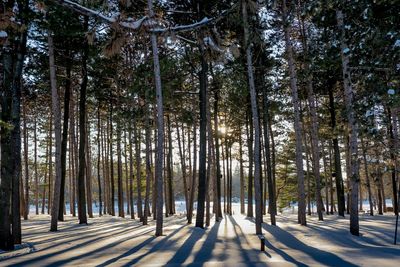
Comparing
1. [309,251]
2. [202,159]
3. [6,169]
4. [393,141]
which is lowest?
[309,251]

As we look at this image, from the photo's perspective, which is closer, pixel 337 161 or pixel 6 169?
pixel 6 169

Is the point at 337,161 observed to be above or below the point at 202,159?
below

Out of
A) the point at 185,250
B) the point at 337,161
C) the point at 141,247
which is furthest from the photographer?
the point at 337,161

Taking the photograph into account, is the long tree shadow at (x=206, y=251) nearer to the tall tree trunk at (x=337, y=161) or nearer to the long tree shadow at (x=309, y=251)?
the long tree shadow at (x=309, y=251)

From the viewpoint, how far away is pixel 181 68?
17609 mm

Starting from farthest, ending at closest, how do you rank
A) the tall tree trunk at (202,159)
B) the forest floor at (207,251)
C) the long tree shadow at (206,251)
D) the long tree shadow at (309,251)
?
the tall tree trunk at (202,159), the long tree shadow at (206,251), the forest floor at (207,251), the long tree shadow at (309,251)

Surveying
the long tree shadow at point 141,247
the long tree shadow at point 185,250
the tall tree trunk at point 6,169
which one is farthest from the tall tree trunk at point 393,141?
the tall tree trunk at point 6,169

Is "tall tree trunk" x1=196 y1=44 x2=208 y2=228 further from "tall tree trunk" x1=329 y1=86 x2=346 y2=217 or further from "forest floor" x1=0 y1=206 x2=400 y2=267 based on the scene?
"tall tree trunk" x1=329 y1=86 x2=346 y2=217

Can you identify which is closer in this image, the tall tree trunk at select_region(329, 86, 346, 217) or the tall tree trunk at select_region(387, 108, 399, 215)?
the tall tree trunk at select_region(387, 108, 399, 215)

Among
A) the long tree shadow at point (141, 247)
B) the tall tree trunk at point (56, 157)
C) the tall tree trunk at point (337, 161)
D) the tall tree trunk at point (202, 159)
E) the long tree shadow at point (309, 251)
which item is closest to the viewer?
the long tree shadow at point (309, 251)

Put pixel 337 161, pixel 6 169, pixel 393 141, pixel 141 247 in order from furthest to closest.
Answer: pixel 337 161
pixel 393 141
pixel 141 247
pixel 6 169

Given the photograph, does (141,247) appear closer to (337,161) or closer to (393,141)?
(393,141)

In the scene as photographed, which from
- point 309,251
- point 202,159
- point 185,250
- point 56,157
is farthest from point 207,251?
point 56,157

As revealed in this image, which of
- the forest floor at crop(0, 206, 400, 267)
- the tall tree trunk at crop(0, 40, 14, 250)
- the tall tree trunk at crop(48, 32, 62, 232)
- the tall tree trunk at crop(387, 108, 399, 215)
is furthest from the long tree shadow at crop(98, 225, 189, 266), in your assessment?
the tall tree trunk at crop(387, 108, 399, 215)
